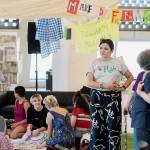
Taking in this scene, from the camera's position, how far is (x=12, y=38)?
31.5 feet

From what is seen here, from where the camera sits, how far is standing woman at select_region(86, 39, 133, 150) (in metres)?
4.45

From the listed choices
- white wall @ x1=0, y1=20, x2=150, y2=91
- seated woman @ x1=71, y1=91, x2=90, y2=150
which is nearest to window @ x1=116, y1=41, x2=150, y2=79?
white wall @ x1=0, y1=20, x2=150, y2=91

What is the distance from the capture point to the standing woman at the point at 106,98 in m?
4.45

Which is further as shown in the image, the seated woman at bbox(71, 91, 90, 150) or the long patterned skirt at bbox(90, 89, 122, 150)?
the seated woman at bbox(71, 91, 90, 150)

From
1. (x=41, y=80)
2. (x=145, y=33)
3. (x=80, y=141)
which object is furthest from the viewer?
(x=41, y=80)

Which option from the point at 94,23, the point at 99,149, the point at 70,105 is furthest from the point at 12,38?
the point at 99,149

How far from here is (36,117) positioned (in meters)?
6.30

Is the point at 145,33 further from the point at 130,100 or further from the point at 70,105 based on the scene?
the point at 130,100

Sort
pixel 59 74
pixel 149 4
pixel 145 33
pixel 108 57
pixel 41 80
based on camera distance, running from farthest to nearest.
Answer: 1. pixel 41 80
2. pixel 145 33
3. pixel 149 4
4. pixel 59 74
5. pixel 108 57

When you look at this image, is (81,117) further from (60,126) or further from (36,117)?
(36,117)

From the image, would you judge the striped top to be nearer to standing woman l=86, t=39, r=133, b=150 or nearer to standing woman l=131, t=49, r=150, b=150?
standing woman l=86, t=39, r=133, b=150

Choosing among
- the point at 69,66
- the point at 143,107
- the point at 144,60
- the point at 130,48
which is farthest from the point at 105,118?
the point at 130,48

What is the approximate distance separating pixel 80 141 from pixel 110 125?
0.92 metres

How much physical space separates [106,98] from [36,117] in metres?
2.13
